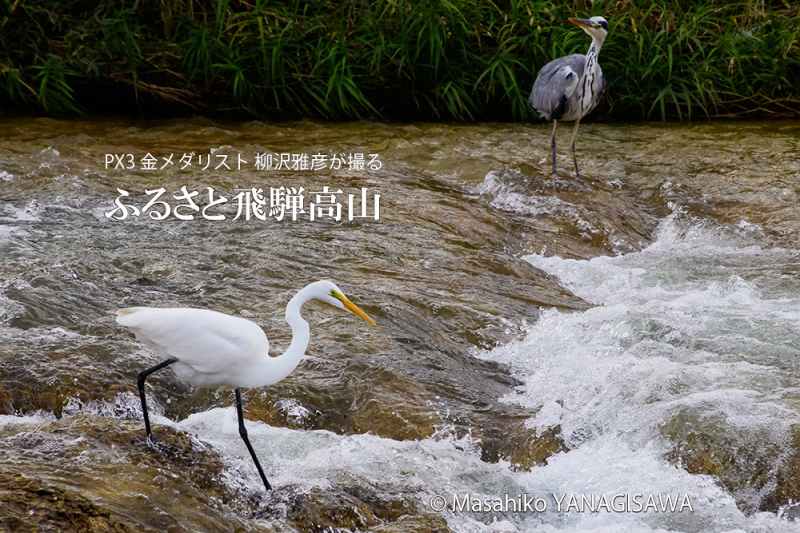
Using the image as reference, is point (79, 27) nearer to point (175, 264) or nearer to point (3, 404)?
point (175, 264)

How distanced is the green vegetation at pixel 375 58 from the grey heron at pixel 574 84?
1.45 m

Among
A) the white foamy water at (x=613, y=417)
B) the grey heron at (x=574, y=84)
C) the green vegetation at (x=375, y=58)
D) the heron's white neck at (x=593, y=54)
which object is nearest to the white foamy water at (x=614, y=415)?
the white foamy water at (x=613, y=417)

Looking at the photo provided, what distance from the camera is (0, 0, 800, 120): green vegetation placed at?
30.4 feet

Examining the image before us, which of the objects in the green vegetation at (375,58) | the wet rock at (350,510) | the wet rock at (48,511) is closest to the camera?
the wet rock at (48,511)

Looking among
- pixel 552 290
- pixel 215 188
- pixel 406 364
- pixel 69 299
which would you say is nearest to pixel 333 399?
pixel 406 364

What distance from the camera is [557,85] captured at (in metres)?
7.65

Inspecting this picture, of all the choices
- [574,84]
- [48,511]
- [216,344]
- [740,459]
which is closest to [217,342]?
[216,344]

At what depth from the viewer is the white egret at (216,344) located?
11.6 feet

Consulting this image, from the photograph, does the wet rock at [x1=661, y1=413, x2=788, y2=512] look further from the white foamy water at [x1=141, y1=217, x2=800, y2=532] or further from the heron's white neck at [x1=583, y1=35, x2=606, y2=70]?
the heron's white neck at [x1=583, y1=35, x2=606, y2=70]

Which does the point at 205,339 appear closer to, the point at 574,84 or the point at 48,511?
the point at 48,511

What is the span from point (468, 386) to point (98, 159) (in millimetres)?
4089

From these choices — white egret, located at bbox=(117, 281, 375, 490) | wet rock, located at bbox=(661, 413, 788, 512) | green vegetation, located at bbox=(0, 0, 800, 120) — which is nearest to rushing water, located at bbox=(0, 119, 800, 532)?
wet rock, located at bbox=(661, 413, 788, 512)

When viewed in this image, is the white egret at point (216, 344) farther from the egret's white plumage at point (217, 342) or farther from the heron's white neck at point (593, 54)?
the heron's white neck at point (593, 54)

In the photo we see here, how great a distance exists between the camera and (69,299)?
496 centimetres
